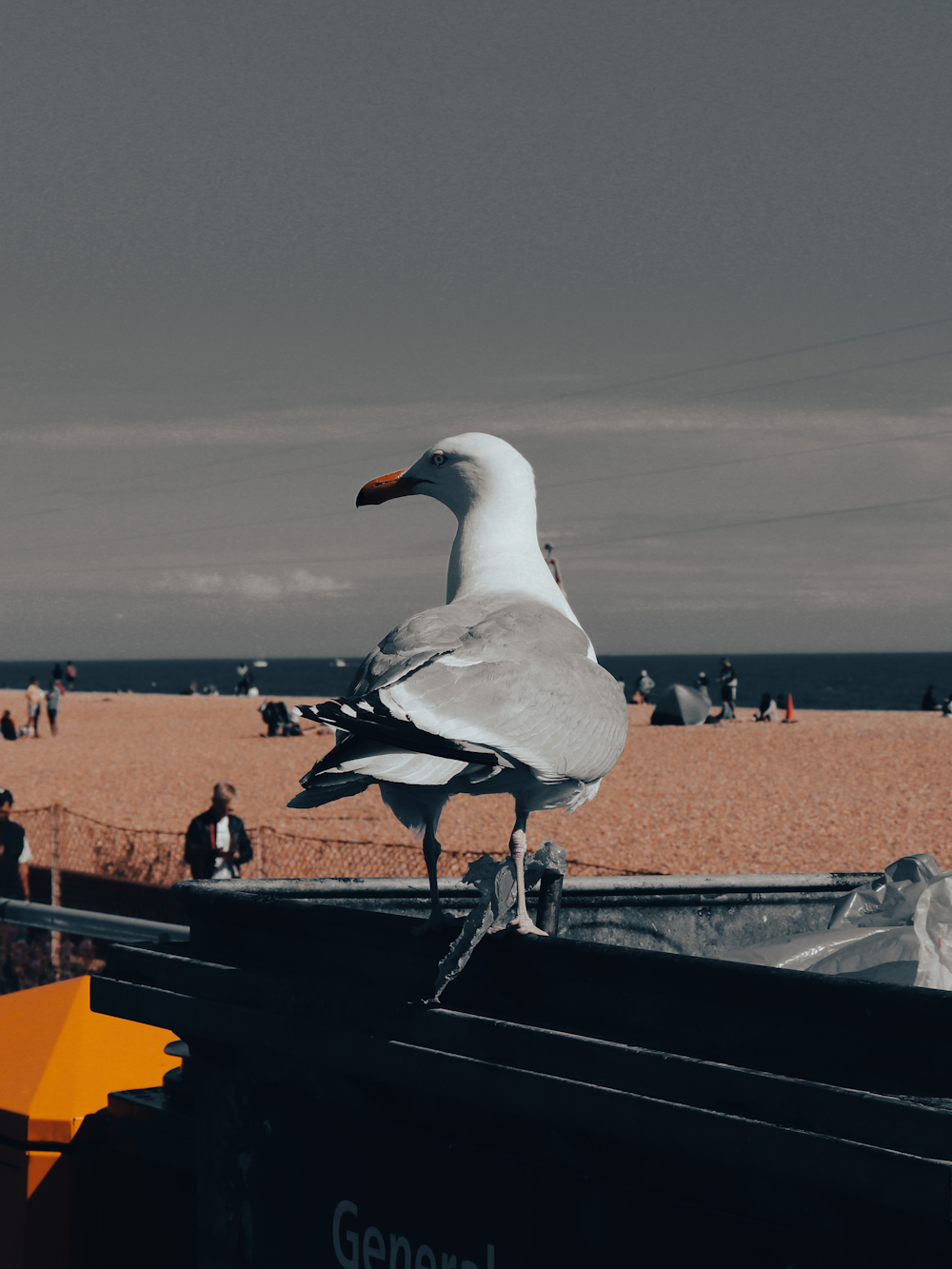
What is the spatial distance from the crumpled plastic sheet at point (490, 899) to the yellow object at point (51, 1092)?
150 cm

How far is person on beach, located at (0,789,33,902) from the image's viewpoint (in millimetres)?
10734

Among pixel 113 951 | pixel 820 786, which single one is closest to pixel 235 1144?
pixel 113 951

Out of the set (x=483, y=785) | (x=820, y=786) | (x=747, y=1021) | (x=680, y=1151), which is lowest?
(x=820, y=786)

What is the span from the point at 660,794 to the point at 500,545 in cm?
2092

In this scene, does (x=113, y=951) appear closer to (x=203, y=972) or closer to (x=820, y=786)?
(x=203, y=972)

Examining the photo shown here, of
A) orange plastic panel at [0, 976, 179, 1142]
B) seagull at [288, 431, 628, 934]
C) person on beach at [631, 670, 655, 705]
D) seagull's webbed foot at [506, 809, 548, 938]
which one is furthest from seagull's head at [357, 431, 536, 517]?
person on beach at [631, 670, 655, 705]

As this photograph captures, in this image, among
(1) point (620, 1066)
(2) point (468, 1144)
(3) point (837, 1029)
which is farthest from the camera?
(2) point (468, 1144)

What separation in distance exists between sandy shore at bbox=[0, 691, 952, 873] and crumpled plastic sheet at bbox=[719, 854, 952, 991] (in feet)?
27.4

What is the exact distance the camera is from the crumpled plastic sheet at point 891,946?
7.92 ft

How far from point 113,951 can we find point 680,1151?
1.42m

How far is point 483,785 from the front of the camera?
233 centimetres

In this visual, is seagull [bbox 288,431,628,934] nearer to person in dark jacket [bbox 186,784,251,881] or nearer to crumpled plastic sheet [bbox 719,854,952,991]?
crumpled plastic sheet [bbox 719,854,952,991]

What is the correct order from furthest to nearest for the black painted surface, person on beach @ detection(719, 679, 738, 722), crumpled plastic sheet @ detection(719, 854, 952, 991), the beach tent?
1. person on beach @ detection(719, 679, 738, 722)
2. the beach tent
3. crumpled plastic sheet @ detection(719, 854, 952, 991)
4. the black painted surface

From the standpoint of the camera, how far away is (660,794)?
77.5 feet
